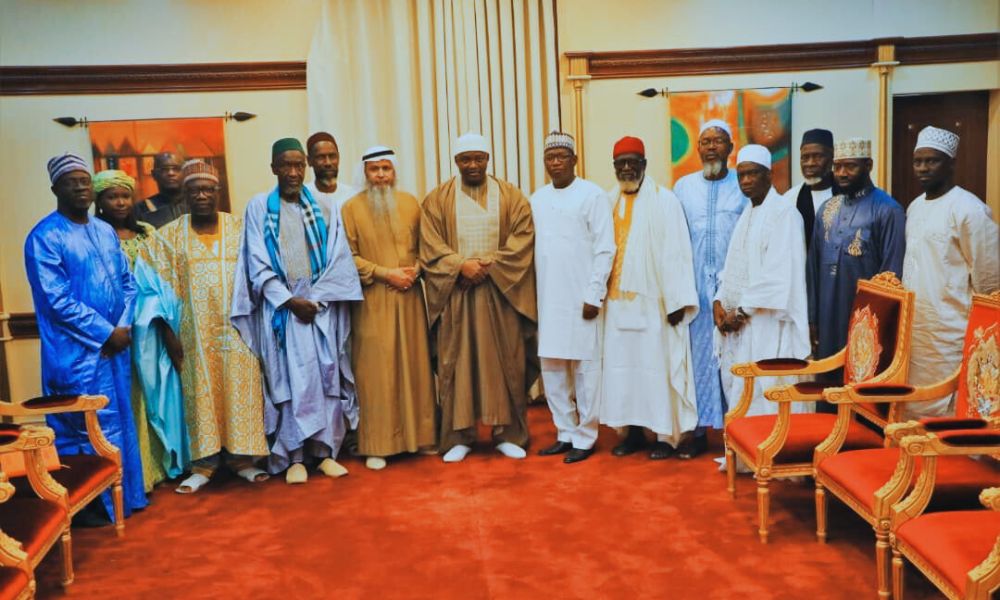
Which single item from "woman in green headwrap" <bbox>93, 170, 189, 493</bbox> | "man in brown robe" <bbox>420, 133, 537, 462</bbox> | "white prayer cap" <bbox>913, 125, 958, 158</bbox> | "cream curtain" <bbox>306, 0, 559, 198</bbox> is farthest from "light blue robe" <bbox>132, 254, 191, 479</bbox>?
"white prayer cap" <bbox>913, 125, 958, 158</bbox>

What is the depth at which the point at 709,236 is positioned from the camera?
479 centimetres

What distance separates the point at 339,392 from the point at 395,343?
0.42 metres

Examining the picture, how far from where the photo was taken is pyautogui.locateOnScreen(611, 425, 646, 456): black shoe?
4957mm

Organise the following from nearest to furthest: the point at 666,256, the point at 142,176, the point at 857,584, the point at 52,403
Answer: the point at 857,584
the point at 52,403
the point at 666,256
the point at 142,176

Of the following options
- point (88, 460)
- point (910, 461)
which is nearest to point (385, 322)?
point (88, 460)

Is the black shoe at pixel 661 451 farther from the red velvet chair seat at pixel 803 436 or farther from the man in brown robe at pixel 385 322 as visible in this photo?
the man in brown robe at pixel 385 322

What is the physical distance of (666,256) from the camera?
15.6 feet

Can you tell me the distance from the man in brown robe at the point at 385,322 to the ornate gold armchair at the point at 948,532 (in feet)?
9.39

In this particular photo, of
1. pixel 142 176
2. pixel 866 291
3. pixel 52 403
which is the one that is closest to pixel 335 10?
pixel 142 176

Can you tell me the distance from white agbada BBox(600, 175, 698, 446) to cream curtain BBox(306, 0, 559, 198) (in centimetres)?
201

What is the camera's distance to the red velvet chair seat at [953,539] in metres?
2.33

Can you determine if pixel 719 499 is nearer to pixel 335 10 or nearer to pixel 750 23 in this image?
pixel 750 23

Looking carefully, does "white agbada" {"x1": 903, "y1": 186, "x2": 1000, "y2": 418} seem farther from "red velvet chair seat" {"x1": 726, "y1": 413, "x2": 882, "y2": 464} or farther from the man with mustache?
the man with mustache

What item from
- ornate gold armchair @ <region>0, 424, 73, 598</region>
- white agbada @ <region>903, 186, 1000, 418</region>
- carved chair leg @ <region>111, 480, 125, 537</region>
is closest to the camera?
ornate gold armchair @ <region>0, 424, 73, 598</region>
